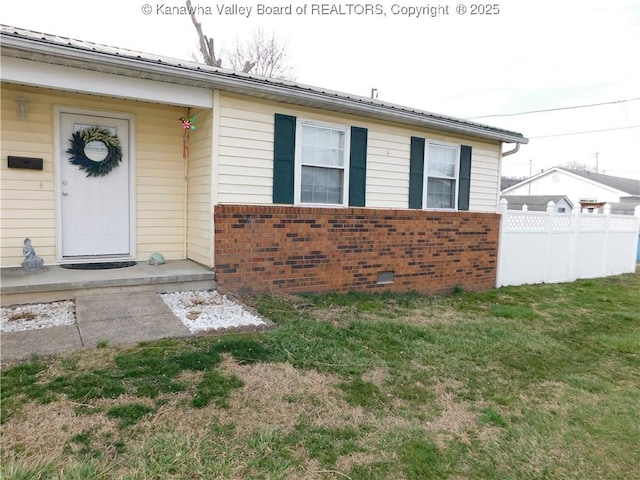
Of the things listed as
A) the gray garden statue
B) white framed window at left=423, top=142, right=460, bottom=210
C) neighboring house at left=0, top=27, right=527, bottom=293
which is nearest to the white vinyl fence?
white framed window at left=423, top=142, right=460, bottom=210

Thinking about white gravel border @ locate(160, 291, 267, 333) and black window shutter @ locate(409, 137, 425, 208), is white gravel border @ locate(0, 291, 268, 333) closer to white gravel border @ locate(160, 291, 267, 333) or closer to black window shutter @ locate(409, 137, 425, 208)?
white gravel border @ locate(160, 291, 267, 333)

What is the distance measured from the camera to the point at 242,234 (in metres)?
5.72

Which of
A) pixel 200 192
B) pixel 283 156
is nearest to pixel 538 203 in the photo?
pixel 283 156

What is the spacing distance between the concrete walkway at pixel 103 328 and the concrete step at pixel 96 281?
0.36ft

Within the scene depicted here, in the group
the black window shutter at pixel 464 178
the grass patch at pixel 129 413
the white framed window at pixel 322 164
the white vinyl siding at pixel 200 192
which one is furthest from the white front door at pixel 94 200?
the black window shutter at pixel 464 178

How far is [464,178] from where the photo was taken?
26.9ft

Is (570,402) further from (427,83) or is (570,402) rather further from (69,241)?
(427,83)

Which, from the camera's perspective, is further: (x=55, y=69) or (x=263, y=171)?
(x=263, y=171)

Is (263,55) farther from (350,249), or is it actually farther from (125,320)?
(125,320)

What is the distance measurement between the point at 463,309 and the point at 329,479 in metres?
4.86

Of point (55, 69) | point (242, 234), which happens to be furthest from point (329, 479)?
point (55, 69)

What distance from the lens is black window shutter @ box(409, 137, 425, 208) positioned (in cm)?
742

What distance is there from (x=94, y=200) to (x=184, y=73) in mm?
2250

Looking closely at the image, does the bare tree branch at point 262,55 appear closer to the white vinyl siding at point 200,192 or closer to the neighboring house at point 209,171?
the neighboring house at point 209,171
